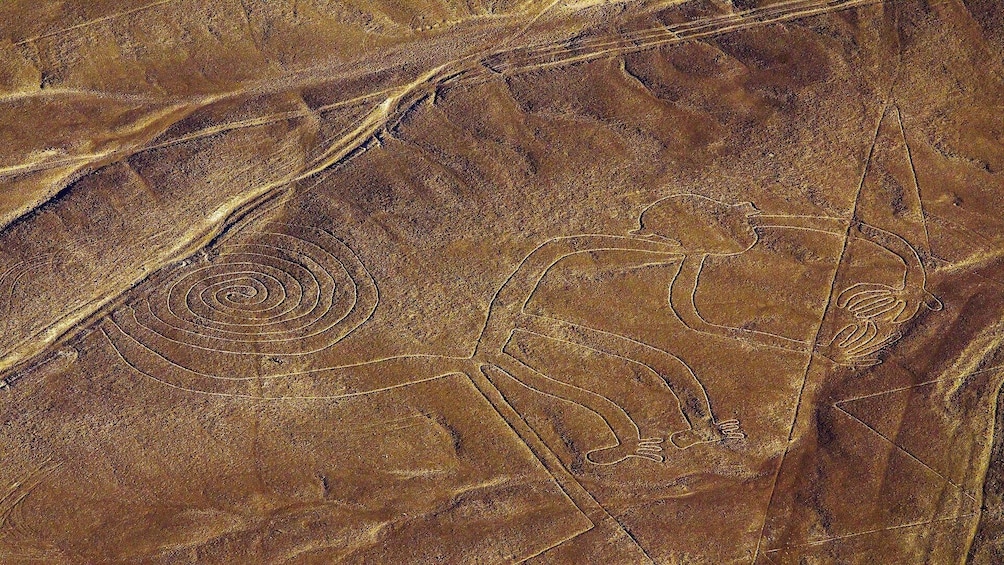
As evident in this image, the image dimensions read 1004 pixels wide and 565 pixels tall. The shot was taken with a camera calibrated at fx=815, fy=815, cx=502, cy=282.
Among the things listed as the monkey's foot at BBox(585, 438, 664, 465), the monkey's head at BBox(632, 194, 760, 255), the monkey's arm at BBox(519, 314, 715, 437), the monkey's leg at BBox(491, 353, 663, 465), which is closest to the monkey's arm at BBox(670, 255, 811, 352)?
the monkey's head at BBox(632, 194, 760, 255)

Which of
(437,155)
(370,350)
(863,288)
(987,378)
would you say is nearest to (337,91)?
(437,155)

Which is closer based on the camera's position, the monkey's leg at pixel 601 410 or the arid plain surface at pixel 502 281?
the arid plain surface at pixel 502 281

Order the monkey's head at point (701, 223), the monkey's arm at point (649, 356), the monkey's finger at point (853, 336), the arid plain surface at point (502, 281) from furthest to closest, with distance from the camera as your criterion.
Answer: the monkey's head at point (701, 223) → the monkey's finger at point (853, 336) → the monkey's arm at point (649, 356) → the arid plain surface at point (502, 281)

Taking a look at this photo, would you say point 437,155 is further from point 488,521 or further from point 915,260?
point 915,260

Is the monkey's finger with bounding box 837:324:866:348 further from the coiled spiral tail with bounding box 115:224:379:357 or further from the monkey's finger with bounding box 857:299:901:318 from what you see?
the coiled spiral tail with bounding box 115:224:379:357

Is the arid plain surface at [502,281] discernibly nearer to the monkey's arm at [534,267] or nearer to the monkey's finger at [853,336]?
the monkey's arm at [534,267]

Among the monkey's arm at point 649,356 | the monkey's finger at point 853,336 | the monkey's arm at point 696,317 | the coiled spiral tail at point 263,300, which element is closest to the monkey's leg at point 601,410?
the monkey's arm at point 649,356
